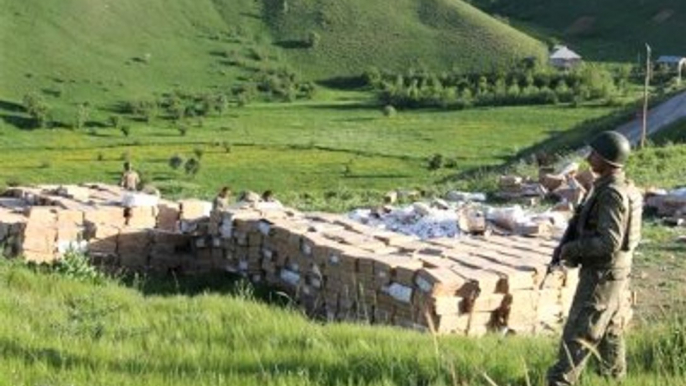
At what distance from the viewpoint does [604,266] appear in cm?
645

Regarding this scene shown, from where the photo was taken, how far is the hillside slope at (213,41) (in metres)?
113

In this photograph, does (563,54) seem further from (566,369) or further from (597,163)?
(566,369)

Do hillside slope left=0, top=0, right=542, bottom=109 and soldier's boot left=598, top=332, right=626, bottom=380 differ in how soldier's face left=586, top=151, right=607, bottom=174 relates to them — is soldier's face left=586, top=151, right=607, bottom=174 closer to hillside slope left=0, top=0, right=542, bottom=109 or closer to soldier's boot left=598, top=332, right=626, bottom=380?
soldier's boot left=598, top=332, right=626, bottom=380

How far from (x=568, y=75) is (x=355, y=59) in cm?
2825

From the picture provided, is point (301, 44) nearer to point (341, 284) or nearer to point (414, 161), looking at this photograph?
point (414, 161)

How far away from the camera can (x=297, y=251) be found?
1226 cm

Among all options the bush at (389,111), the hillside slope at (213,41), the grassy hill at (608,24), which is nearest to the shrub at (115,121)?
the hillside slope at (213,41)

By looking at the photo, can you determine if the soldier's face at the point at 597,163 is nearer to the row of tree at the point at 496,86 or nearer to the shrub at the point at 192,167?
the shrub at the point at 192,167

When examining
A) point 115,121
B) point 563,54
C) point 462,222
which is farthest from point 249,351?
point 563,54

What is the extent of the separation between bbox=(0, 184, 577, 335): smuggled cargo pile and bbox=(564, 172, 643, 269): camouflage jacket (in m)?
1.82

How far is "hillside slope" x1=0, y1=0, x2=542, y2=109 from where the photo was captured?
372ft

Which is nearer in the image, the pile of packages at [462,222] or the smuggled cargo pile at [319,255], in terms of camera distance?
the smuggled cargo pile at [319,255]

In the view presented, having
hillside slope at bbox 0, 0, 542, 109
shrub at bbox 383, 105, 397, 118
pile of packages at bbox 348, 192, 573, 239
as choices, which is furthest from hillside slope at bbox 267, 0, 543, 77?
pile of packages at bbox 348, 192, 573, 239

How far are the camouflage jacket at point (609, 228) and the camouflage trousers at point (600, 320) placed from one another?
82mm
